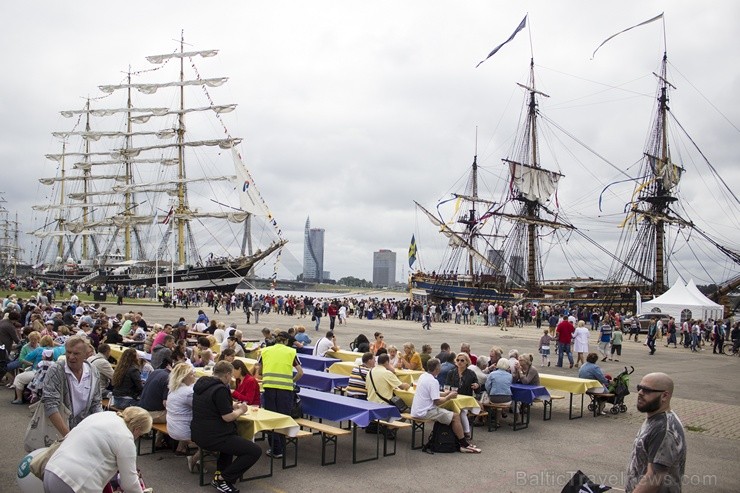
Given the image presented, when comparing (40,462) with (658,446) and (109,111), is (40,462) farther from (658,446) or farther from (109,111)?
(109,111)

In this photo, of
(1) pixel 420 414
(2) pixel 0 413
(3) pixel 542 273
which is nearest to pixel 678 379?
(1) pixel 420 414

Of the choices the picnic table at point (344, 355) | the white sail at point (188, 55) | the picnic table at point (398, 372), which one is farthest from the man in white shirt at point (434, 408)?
the white sail at point (188, 55)

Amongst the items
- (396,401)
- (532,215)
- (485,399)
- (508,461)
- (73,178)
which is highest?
(73,178)

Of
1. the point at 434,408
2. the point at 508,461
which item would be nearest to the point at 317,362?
the point at 434,408

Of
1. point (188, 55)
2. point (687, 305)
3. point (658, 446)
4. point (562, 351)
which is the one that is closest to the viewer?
point (658, 446)

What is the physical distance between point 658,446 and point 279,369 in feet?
17.6

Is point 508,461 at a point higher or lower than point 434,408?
lower

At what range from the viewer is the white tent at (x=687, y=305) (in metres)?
33.8

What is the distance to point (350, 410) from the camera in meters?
7.92

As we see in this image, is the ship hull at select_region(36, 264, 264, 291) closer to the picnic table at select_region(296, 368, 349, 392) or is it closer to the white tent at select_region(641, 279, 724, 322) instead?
the white tent at select_region(641, 279, 724, 322)

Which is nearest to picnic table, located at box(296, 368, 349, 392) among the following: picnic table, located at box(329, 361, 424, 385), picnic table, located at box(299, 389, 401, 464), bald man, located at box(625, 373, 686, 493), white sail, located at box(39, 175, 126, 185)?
picnic table, located at box(329, 361, 424, 385)

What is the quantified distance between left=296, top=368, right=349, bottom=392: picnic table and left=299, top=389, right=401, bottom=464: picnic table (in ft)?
4.21

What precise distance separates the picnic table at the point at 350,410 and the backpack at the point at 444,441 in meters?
0.63

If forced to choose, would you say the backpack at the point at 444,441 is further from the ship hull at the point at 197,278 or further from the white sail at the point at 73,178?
the white sail at the point at 73,178
